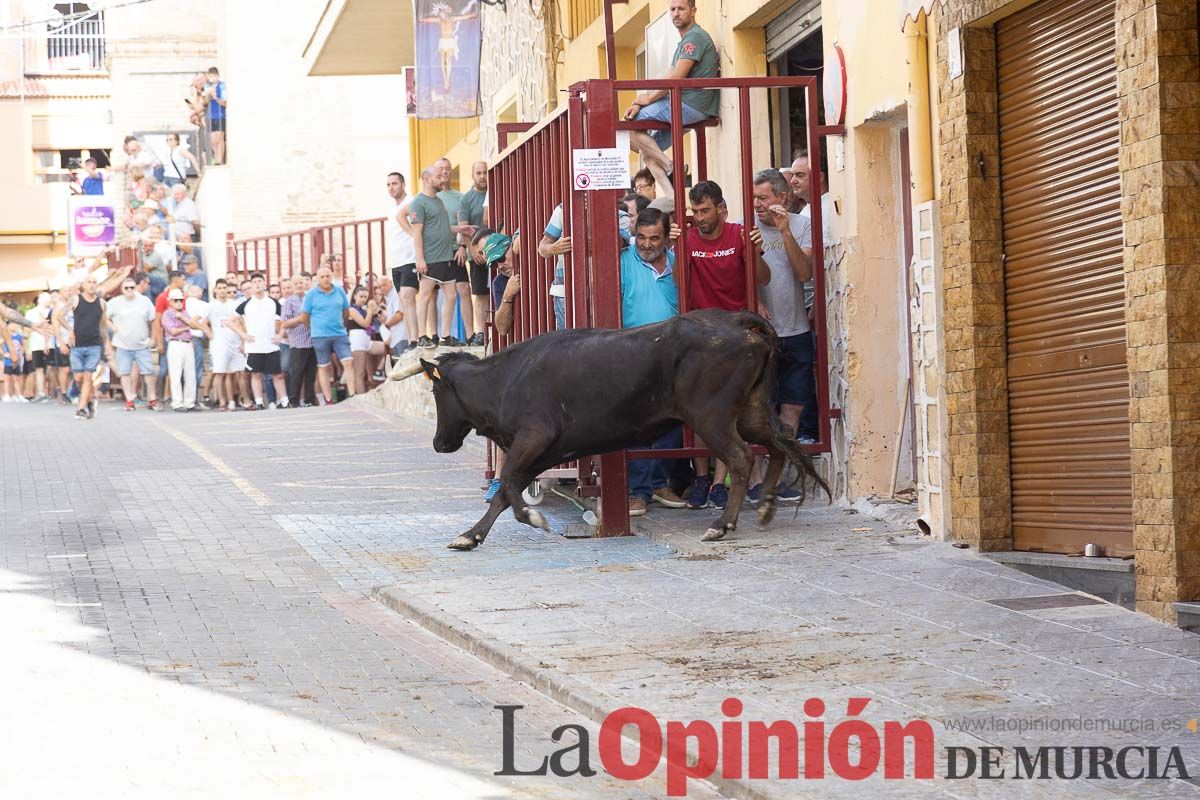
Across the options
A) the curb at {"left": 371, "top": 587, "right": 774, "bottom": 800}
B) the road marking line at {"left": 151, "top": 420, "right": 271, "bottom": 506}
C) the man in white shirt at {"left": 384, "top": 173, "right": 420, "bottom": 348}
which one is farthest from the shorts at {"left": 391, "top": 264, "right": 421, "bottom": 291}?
the curb at {"left": 371, "top": 587, "right": 774, "bottom": 800}

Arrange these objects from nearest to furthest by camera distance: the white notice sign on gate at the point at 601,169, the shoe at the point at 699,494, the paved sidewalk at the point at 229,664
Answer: the paved sidewalk at the point at 229,664 < the white notice sign on gate at the point at 601,169 < the shoe at the point at 699,494

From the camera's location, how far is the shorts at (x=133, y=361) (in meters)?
27.2

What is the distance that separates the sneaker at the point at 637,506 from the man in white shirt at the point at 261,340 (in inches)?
570

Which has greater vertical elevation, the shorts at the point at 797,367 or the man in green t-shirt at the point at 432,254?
the man in green t-shirt at the point at 432,254

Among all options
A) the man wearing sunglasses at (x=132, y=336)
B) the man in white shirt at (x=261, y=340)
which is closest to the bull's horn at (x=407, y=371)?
the man in white shirt at (x=261, y=340)

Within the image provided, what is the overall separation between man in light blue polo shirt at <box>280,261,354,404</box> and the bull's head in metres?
13.3

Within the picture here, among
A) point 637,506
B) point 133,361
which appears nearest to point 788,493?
point 637,506

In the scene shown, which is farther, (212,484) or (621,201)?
(212,484)

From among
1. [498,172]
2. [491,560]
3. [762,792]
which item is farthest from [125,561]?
[762,792]

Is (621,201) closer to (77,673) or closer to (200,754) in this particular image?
(77,673)

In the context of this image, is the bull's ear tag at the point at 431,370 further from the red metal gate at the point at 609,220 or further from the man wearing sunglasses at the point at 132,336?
the man wearing sunglasses at the point at 132,336

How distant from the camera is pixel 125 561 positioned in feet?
36.8

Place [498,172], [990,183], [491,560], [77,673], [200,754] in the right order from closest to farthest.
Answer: [200,754] → [77,673] → [990,183] → [491,560] → [498,172]

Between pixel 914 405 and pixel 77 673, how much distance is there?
597 cm
